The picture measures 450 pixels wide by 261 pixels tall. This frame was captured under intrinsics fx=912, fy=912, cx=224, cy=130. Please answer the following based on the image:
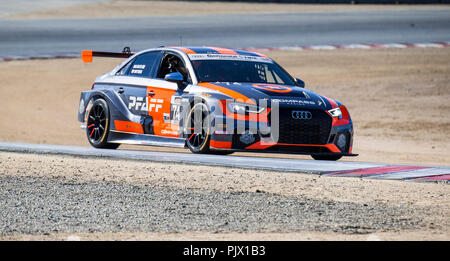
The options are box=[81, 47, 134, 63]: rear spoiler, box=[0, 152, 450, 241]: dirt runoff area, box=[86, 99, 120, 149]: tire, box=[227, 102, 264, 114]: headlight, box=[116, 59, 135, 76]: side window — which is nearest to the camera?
box=[0, 152, 450, 241]: dirt runoff area

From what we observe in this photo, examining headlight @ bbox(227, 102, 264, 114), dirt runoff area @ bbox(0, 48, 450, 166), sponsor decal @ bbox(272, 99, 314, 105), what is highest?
sponsor decal @ bbox(272, 99, 314, 105)

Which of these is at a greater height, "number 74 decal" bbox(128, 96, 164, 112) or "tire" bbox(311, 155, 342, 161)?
"number 74 decal" bbox(128, 96, 164, 112)

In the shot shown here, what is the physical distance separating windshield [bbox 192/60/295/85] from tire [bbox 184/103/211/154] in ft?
1.84

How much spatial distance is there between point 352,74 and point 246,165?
1288 centimetres

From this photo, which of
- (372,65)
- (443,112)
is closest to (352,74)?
(372,65)

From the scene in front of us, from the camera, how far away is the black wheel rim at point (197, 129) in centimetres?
1073

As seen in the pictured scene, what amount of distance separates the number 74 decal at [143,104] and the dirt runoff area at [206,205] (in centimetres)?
121

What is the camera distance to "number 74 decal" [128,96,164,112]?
37.6 feet

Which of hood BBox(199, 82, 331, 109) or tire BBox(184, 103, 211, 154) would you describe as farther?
tire BBox(184, 103, 211, 154)

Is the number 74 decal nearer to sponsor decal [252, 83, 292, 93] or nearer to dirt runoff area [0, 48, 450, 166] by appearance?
sponsor decal [252, 83, 292, 93]

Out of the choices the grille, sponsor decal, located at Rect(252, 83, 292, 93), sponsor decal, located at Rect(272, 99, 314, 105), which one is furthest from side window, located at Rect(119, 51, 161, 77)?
the grille

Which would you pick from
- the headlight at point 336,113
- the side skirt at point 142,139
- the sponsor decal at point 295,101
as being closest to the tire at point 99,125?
the side skirt at point 142,139

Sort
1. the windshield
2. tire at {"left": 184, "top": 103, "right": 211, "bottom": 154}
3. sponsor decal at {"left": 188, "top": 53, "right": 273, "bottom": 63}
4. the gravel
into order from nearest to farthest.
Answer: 1. the gravel
2. tire at {"left": 184, "top": 103, "right": 211, "bottom": 154}
3. the windshield
4. sponsor decal at {"left": 188, "top": 53, "right": 273, "bottom": 63}
